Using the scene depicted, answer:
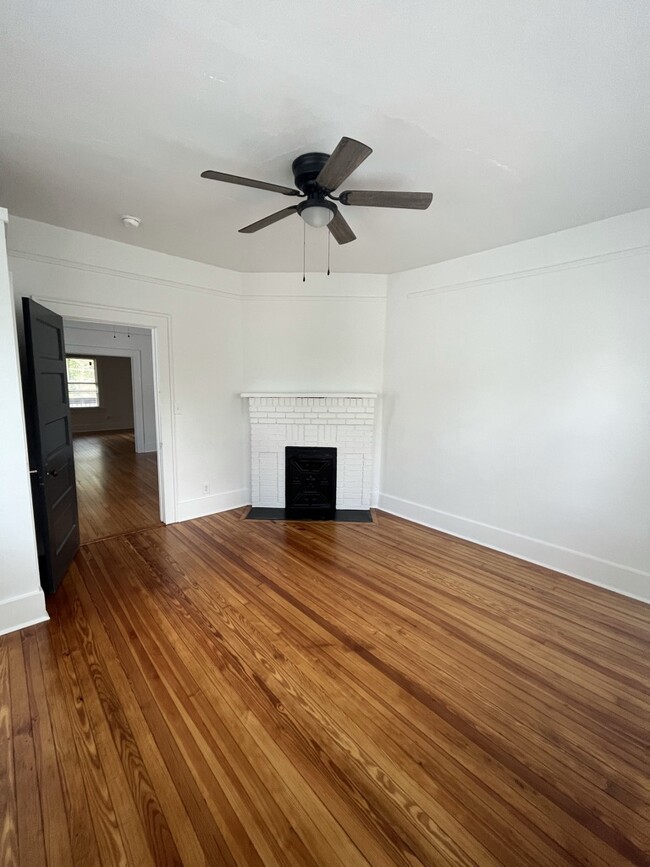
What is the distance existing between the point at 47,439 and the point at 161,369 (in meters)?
1.34

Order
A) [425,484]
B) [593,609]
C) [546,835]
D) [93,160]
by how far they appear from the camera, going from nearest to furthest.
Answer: [546,835] < [93,160] < [593,609] < [425,484]

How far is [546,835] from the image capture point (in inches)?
48.4

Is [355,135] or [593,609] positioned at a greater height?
[355,135]

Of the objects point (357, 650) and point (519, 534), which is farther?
point (519, 534)

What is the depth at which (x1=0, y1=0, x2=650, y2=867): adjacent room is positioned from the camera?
1.28 m

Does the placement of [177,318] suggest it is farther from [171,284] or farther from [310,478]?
[310,478]


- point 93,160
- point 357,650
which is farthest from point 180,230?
point 357,650

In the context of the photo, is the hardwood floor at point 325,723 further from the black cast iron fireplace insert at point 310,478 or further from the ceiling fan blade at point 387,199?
the ceiling fan blade at point 387,199

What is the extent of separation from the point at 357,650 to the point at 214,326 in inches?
138

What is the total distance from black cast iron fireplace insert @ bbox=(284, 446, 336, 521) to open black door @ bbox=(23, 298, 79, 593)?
7.20 feet

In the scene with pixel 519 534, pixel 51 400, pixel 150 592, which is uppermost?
pixel 51 400

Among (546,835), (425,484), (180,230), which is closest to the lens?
(546,835)

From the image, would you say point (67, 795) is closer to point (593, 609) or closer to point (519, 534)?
point (593, 609)

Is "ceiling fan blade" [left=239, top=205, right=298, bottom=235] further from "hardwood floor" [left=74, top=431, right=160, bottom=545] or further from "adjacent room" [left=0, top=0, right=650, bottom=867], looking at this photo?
"hardwood floor" [left=74, top=431, right=160, bottom=545]
